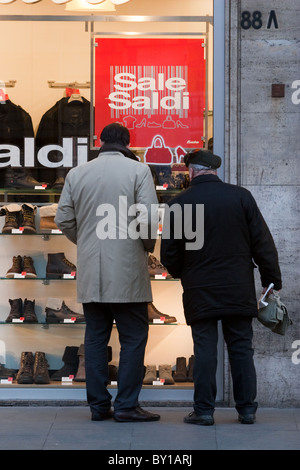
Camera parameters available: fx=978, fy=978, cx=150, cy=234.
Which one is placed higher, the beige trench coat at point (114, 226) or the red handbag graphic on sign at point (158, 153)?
the red handbag graphic on sign at point (158, 153)

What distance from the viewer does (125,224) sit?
22.9ft

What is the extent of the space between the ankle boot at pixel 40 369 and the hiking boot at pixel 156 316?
0.94 meters

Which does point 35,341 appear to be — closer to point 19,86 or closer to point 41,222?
point 41,222

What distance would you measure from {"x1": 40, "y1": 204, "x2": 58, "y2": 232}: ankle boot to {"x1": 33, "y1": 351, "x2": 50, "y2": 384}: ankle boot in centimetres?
103

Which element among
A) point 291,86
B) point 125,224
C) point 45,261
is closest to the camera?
point 125,224

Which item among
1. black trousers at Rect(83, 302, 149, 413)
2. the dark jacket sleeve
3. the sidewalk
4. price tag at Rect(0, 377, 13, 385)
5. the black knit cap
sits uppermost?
the black knit cap

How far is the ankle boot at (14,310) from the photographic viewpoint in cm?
808

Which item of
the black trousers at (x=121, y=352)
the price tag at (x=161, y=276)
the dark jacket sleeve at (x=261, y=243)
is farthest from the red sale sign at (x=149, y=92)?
the black trousers at (x=121, y=352)

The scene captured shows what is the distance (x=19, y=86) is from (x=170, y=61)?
49.4 inches

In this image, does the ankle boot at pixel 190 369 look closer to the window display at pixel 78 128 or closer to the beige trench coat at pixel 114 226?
the window display at pixel 78 128

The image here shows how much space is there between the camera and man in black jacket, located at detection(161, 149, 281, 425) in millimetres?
6773

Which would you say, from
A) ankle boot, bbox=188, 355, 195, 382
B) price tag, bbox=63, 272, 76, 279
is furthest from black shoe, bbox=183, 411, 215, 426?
price tag, bbox=63, 272, 76, 279

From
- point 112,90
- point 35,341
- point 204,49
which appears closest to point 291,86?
point 204,49

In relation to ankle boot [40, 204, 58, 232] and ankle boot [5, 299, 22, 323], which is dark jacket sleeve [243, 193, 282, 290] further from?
ankle boot [5, 299, 22, 323]
